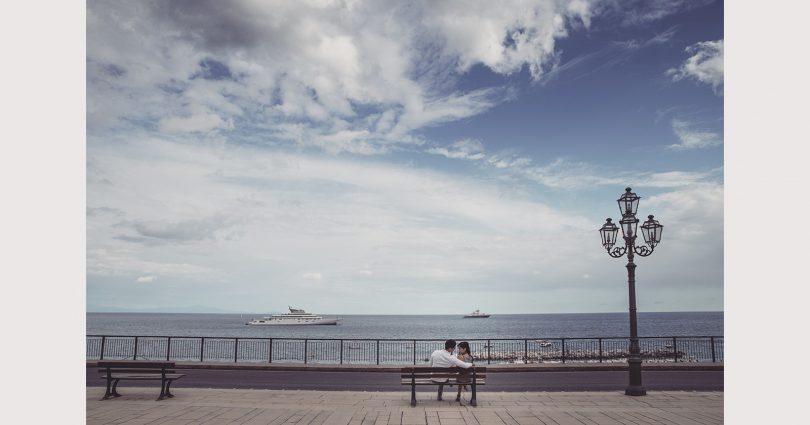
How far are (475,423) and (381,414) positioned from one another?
177 centimetres

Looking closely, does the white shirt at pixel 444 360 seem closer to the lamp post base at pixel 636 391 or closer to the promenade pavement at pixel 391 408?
the promenade pavement at pixel 391 408

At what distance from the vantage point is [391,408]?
1059cm

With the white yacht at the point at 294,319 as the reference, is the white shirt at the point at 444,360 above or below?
above

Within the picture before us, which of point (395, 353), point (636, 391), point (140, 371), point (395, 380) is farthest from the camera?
point (395, 353)

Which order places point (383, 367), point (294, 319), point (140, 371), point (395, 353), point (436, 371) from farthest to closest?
point (294, 319), point (395, 353), point (383, 367), point (140, 371), point (436, 371)

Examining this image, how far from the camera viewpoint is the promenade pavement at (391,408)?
916 cm

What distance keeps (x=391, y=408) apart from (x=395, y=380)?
6052 mm

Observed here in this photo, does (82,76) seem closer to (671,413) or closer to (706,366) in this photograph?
(671,413)

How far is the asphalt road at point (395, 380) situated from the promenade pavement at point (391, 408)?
1548 mm

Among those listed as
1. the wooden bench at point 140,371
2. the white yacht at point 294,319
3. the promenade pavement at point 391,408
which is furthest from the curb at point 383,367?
the white yacht at point 294,319

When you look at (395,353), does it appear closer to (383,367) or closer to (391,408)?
(383,367)

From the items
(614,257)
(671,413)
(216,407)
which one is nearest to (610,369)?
(614,257)

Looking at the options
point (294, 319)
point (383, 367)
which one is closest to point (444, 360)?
point (383, 367)

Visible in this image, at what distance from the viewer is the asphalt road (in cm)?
1447
